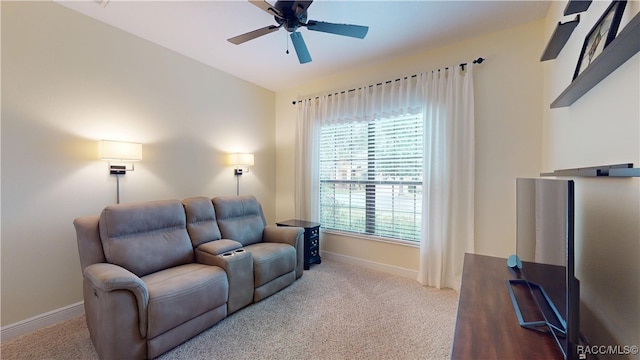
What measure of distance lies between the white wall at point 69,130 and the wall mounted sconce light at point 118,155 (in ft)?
0.25

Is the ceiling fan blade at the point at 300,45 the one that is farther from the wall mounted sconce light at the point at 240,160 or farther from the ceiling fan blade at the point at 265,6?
the wall mounted sconce light at the point at 240,160

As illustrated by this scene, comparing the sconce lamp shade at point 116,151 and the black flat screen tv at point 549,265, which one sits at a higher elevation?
the sconce lamp shade at point 116,151

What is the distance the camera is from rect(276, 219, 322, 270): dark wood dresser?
11.3 ft

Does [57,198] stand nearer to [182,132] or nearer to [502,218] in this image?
[182,132]

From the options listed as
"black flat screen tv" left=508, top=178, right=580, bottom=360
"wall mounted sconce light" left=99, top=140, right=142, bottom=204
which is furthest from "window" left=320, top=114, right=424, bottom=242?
"wall mounted sconce light" left=99, top=140, right=142, bottom=204

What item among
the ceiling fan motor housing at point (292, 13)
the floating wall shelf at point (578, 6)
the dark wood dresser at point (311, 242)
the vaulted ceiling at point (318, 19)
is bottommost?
the dark wood dresser at point (311, 242)

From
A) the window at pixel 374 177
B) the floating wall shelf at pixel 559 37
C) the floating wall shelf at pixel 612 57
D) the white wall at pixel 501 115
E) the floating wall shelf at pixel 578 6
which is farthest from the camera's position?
the window at pixel 374 177

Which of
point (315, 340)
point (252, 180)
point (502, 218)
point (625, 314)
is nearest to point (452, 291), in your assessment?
point (502, 218)

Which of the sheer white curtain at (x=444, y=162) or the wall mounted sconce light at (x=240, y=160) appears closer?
the sheer white curtain at (x=444, y=162)

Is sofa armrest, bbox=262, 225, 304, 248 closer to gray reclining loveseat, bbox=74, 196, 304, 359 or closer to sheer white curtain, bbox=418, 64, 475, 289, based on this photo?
gray reclining loveseat, bbox=74, 196, 304, 359

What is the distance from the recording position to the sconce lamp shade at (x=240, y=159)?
3.57m

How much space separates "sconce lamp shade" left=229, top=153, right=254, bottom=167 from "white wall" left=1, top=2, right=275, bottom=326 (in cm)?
47

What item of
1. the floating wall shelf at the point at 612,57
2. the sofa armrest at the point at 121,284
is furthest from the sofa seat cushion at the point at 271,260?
the floating wall shelf at the point at 612,57

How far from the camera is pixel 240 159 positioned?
3.57 meters
